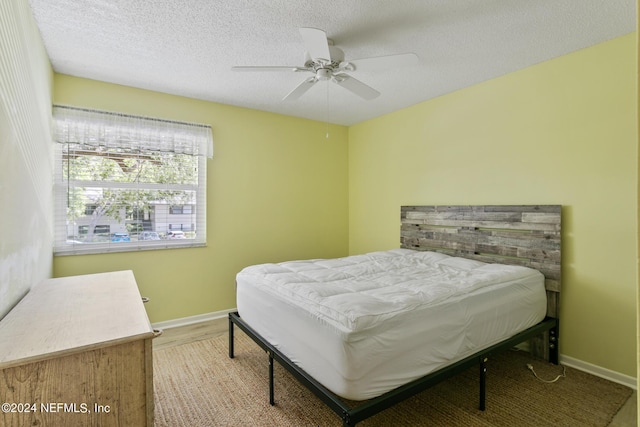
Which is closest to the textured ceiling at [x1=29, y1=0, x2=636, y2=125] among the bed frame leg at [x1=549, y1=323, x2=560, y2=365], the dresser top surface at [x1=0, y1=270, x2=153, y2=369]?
the dresser top surface at [x1=0, y1=270, x2=153, y2=369]

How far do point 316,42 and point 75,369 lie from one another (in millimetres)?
1882

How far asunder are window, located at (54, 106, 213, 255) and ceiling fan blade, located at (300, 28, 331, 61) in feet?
6.68

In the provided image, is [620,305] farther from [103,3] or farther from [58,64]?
[58,64]

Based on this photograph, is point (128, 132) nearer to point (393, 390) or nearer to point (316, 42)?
point (316, 42)

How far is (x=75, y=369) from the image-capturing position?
106cm

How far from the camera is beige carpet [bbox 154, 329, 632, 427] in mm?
1903

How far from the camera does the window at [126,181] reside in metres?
2.95

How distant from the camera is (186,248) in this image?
3.51 m

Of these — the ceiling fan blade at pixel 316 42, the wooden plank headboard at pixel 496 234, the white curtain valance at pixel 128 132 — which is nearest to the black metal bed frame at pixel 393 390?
the wooden plank headboard at pixel 496 234

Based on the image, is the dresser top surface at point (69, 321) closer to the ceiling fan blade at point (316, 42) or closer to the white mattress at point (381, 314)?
the white mattress at point (381, 314)

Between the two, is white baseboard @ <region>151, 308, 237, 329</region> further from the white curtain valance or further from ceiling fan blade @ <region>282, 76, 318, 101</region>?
ceiling fan blade @ <region>282, 76, 318, 101</region>

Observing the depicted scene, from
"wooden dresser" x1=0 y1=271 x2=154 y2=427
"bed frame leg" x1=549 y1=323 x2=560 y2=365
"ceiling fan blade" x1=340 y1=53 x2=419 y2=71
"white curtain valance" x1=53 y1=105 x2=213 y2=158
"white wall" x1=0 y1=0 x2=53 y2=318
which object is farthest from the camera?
"white curtain valance" x1=53 y1=105 x2=213 y2=158

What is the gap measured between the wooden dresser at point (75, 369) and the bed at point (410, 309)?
82 cm

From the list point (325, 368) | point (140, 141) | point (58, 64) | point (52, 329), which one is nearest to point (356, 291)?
point (325, 368)
